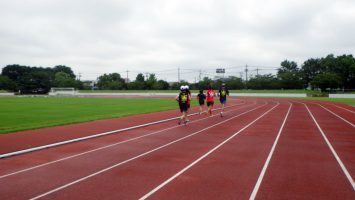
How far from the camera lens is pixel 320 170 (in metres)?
6.93

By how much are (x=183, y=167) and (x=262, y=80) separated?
6917cm

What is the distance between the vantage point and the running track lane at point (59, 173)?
5.64 meters

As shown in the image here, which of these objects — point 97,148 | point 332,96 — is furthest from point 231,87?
point 97,148

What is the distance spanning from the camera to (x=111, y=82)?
306ft

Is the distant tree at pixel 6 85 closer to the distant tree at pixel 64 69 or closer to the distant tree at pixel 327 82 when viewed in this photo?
the distant tree at pixel 64 69

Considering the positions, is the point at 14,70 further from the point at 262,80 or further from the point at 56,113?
the point at 56,113

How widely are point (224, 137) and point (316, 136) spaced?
130 inches

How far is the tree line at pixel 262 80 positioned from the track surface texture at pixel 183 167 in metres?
58.6

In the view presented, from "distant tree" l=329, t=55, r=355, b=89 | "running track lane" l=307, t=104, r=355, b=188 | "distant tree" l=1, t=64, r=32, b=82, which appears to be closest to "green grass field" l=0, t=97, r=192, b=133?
"running track lane" l=307, t=104, r=355, b=188

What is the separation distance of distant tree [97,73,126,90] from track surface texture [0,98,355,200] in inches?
3003

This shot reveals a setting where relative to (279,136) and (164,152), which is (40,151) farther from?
(279,136)

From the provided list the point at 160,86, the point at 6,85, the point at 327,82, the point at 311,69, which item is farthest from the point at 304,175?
the point at 6,85

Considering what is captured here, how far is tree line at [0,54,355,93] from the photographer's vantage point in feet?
222

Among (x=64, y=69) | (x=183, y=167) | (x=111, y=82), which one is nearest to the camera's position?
(x=183, y=167)
